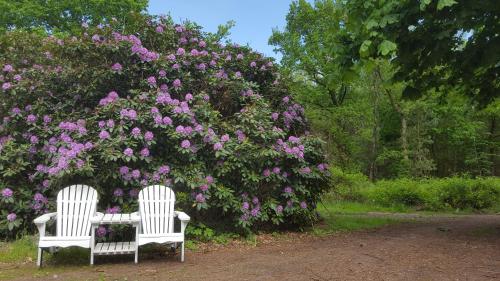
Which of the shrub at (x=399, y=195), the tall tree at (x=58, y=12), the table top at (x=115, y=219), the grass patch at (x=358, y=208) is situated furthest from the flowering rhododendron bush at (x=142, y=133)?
the tall tree at (x=58, y=12)

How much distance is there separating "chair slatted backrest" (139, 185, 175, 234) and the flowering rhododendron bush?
0.49 m

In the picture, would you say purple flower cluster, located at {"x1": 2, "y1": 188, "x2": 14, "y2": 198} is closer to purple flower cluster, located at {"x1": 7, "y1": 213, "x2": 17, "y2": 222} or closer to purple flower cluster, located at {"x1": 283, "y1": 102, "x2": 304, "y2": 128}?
purple flower cluster, located at {"x1": 7, "y1": 213, "x2": 17, "y2": 222}

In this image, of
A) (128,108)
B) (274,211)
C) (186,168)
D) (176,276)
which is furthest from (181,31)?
(176,276)

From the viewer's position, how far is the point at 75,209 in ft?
18.9

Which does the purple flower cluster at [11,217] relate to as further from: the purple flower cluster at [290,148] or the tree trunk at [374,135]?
the tree trunk at [374,135]

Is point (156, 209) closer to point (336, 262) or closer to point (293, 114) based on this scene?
point (336, 262)

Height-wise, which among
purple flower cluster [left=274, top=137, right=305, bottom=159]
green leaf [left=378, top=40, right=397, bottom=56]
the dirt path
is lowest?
the dirt path

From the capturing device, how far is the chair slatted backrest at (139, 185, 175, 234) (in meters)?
5.84

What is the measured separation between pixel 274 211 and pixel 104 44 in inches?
149

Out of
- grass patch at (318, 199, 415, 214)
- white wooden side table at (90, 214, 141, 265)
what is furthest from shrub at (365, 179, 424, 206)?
white wooden side table at (90, 214, 141, 265)

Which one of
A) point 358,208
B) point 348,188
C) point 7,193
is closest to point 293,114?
point 7,193

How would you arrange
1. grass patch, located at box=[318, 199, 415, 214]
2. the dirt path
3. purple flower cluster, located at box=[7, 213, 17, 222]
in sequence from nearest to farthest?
the dirt path, purple flower cluster, located at box=[7, 213, 17, 222], grass patch, located at box=[318, 199, 415, 214]

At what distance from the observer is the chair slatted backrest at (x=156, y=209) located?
5.84 metres

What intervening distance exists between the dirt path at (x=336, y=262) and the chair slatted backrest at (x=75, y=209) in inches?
23.6
